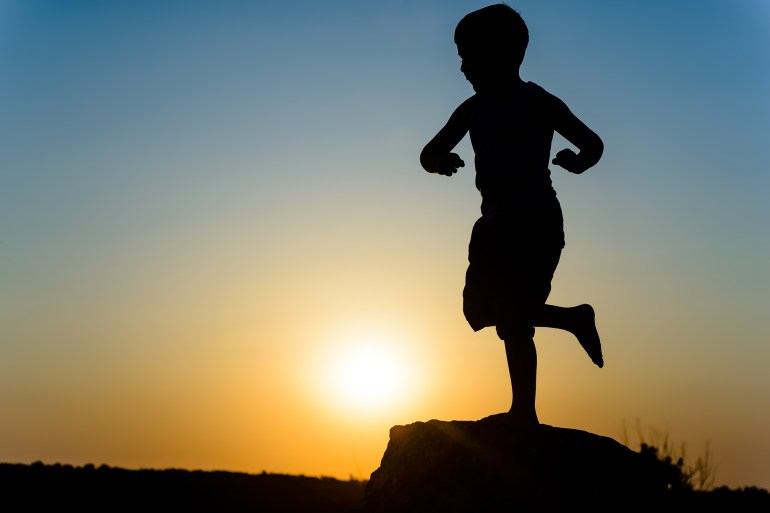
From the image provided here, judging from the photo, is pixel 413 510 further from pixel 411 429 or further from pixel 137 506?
pixel 137 506

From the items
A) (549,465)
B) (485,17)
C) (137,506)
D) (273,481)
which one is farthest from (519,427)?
(273,481)

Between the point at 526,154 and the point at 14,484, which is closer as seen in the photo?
the point at 526,154

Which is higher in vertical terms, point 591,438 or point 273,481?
point 273,481

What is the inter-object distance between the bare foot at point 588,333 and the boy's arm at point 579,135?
1030mm

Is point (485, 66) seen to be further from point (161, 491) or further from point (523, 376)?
point (161, 491)

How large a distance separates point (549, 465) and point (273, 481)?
6942mm

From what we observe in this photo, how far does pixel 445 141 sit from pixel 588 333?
1826 millimetres

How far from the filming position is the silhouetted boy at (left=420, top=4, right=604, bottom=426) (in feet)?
21.2

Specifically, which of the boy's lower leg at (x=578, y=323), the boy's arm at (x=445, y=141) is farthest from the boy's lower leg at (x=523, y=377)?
the boy's arm at (x=445, y=141)

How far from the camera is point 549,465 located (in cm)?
604

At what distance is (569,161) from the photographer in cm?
663

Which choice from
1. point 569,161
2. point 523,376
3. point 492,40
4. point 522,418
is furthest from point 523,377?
point 492,40

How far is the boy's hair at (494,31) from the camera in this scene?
651cm

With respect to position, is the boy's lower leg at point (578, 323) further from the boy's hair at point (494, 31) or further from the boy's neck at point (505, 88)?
the boy's hair at point (494, 31)
